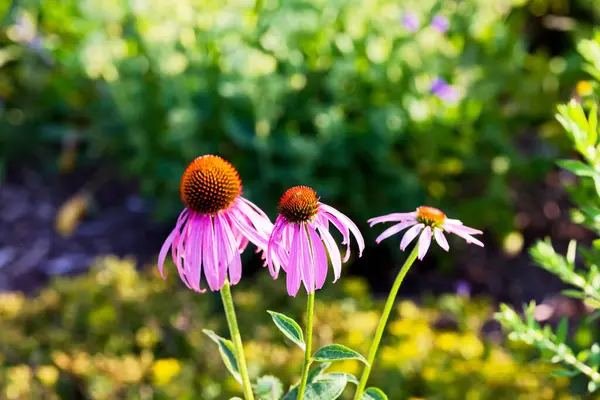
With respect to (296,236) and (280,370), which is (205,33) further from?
(296,236)

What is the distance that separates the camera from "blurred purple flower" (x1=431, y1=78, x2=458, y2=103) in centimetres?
285

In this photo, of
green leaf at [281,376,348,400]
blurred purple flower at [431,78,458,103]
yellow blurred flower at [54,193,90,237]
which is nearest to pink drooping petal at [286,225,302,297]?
green leaf at [281,376,348,400]

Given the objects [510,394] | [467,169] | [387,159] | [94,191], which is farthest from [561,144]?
[94,191]

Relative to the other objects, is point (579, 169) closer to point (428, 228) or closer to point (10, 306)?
point (428, 228)

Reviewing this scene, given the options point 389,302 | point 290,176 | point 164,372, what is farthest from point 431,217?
point 290,176

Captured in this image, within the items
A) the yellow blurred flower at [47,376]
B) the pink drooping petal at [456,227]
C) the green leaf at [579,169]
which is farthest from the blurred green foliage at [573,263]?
the yellow blurred flower at [47,376]

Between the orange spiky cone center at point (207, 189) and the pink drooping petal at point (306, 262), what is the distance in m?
0.16

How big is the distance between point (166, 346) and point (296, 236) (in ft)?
4.74

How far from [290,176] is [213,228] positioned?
175 cm

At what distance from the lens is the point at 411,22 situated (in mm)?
3051

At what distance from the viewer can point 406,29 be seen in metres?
3.12

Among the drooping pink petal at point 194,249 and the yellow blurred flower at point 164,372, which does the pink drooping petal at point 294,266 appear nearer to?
the drooping pink petal at point 194,249

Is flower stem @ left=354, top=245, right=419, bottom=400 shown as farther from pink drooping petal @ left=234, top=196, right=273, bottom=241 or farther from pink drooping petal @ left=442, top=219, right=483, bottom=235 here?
pink drooping petal @ left=234, top=196, right=273, bottom=241

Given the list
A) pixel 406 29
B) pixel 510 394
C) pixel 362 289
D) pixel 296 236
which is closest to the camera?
pixel 296 236
